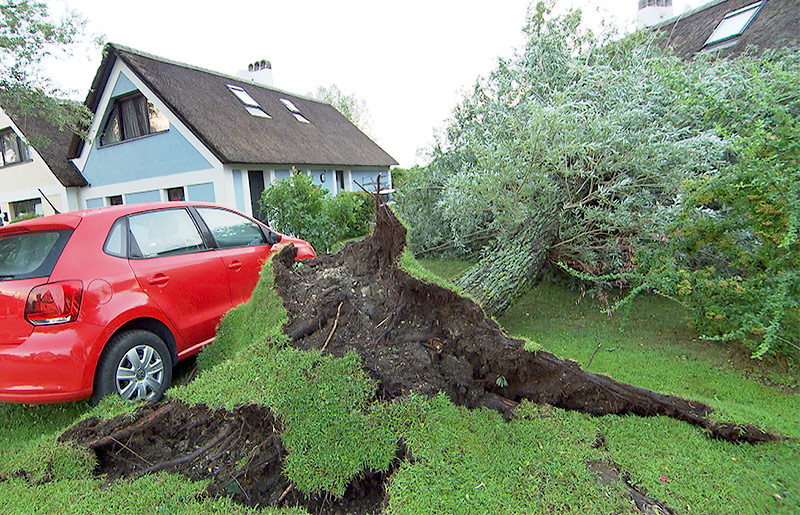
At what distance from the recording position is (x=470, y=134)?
24.0 ft

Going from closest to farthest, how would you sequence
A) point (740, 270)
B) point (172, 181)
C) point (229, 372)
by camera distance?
point (229, 372), point (740, 270), point (172, 181)

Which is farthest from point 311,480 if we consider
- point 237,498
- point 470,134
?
point 470,134

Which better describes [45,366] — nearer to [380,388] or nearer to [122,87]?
[380,388]

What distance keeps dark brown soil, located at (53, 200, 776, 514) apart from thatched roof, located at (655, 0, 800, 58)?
9.28 metres

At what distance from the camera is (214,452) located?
2.57 meters

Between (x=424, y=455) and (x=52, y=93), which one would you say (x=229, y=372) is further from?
(x=52, y=93)

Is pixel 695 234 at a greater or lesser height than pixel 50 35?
lesser

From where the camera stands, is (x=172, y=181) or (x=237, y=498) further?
(x=172, y=181)

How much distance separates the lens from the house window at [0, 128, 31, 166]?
57.6 feet

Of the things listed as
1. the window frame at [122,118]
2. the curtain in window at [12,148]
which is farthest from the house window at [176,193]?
the curtain in window at [12,148]

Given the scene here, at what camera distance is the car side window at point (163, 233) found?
12.7 ft

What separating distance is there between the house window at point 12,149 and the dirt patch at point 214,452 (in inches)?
811

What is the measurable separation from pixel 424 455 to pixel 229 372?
4.69ft

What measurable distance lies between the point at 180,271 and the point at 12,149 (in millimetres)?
21031
